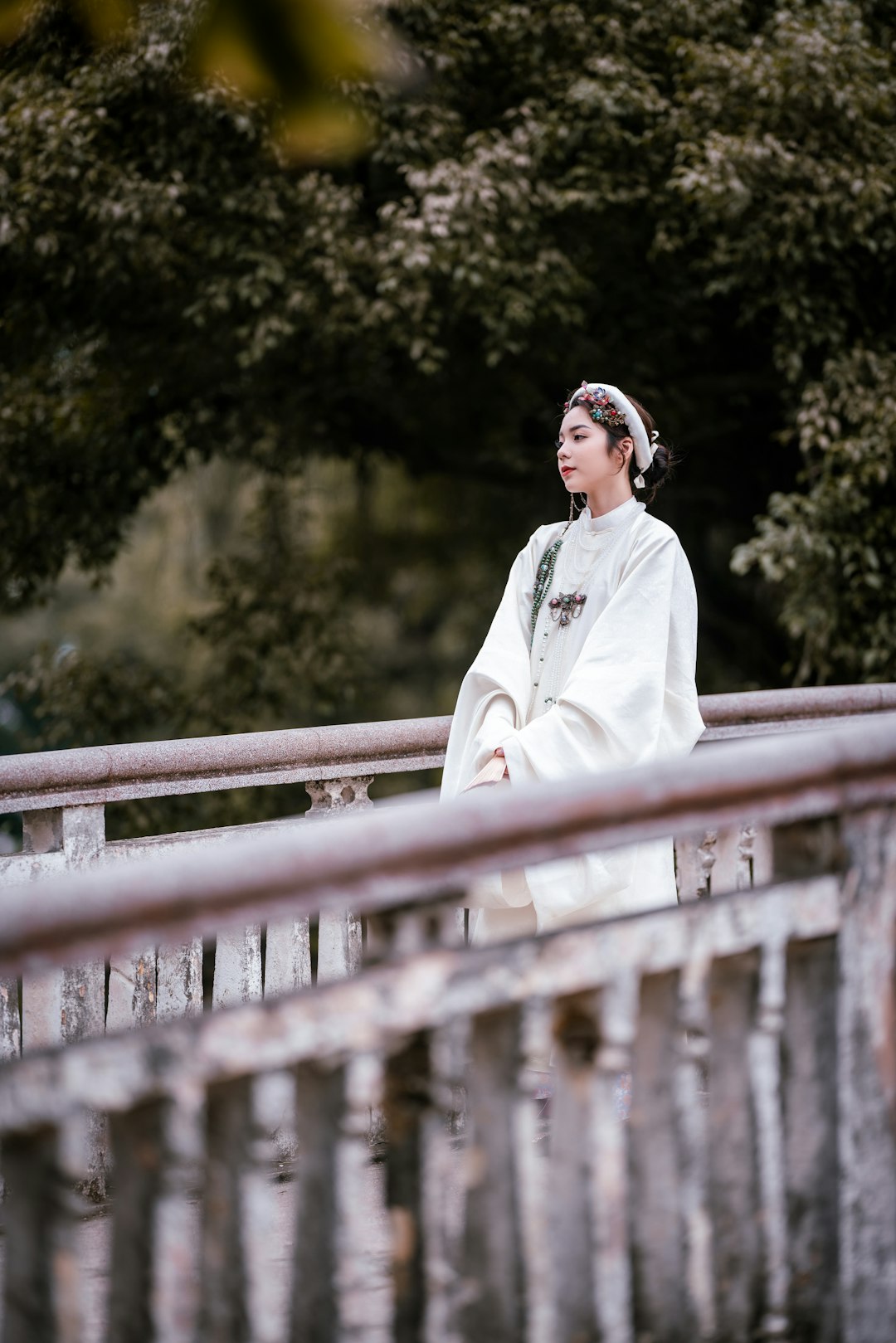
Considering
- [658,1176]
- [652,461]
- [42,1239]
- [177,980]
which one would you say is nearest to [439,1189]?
[658,1176]

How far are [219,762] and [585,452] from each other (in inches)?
42.8

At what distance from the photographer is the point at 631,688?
2715mm

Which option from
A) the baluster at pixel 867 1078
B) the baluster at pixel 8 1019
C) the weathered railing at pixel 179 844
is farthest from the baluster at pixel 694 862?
the baluster at pixel 867 1078

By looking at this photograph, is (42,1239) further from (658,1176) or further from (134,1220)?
(658,1176)

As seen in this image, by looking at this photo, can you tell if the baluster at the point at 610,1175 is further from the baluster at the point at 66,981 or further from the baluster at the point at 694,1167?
the baluster at the point at 66,981

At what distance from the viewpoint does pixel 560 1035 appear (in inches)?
52.7

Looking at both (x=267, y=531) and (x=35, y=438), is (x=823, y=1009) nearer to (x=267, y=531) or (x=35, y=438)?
(x=35, y=438)

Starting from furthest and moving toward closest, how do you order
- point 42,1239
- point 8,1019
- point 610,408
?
point 610,408, point 8,1019, point 42,1239

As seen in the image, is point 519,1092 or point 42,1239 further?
point 519,1092

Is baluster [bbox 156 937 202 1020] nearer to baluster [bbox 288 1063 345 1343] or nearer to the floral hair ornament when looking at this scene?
the floral hair ornament

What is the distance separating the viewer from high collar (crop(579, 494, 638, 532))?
9.75 ft

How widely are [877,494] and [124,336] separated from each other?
448cm

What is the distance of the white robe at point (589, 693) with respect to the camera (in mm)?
2684

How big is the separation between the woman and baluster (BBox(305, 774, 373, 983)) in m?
0.34
